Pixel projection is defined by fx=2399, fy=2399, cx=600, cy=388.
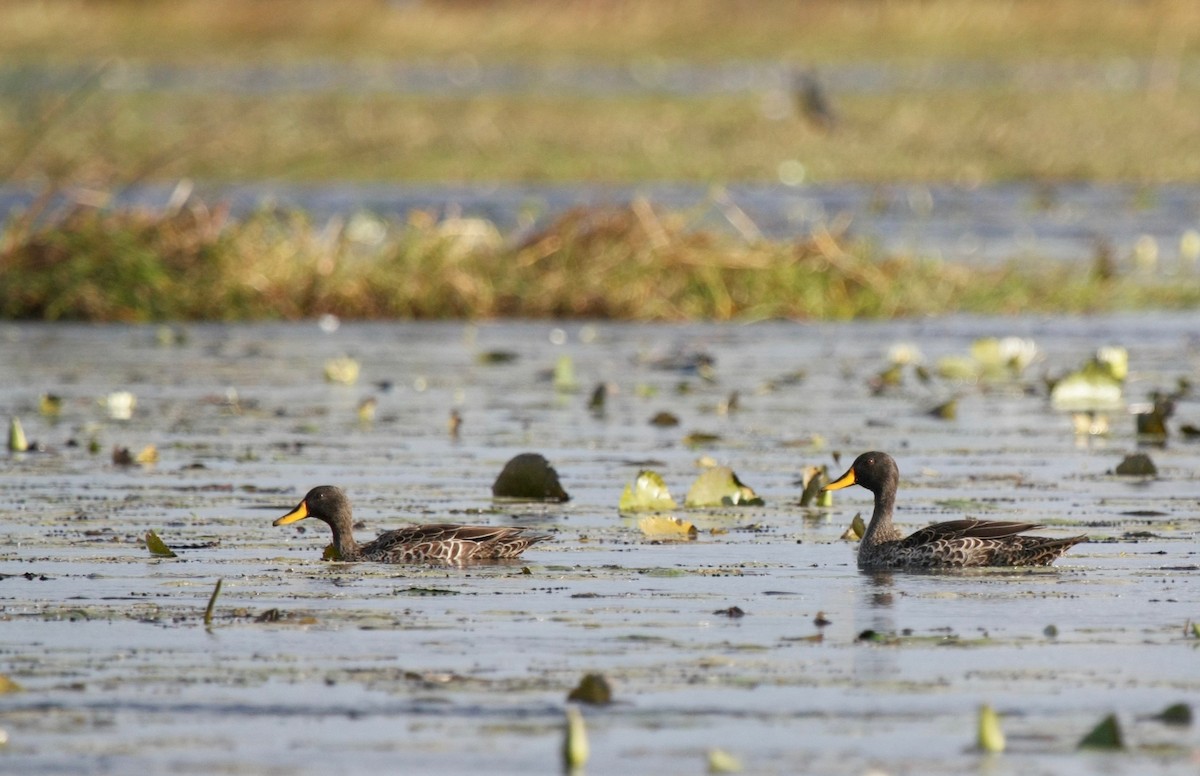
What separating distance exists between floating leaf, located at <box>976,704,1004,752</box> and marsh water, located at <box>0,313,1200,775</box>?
0.17 ft

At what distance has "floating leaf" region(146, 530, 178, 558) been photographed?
9672 mm

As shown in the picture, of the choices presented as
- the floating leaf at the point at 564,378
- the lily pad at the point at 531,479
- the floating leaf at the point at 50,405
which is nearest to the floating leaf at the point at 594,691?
the lily pad at the point at 531,479

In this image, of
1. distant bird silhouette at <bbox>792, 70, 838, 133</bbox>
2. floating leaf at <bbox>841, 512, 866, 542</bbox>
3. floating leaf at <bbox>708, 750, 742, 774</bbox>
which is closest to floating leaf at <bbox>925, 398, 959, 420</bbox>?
floating leaf at <bbox>841, 512, 866, 542</bbox>

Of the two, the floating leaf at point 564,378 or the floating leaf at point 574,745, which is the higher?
the floating leaf at point 564,378

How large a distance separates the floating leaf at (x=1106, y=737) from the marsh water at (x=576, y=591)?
0.29ft

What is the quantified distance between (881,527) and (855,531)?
25.4 inches

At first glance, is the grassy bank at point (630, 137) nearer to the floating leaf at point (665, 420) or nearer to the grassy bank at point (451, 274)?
the grassy bank at point (451, 274)

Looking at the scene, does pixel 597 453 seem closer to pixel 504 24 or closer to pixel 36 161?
pixel 36 161

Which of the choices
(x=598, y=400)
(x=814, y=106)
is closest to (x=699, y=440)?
(x=598, y=400)

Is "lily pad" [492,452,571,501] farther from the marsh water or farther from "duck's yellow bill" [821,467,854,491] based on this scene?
"duck's yellow bill" [821,467,854,491]

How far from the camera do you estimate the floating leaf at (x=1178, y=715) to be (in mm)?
6879

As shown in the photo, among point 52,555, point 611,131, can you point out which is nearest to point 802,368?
point 52,555

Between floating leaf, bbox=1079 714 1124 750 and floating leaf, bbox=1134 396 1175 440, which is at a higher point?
floating leaf, bbox=1134 396 1175 440

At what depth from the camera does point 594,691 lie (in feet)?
23.3
